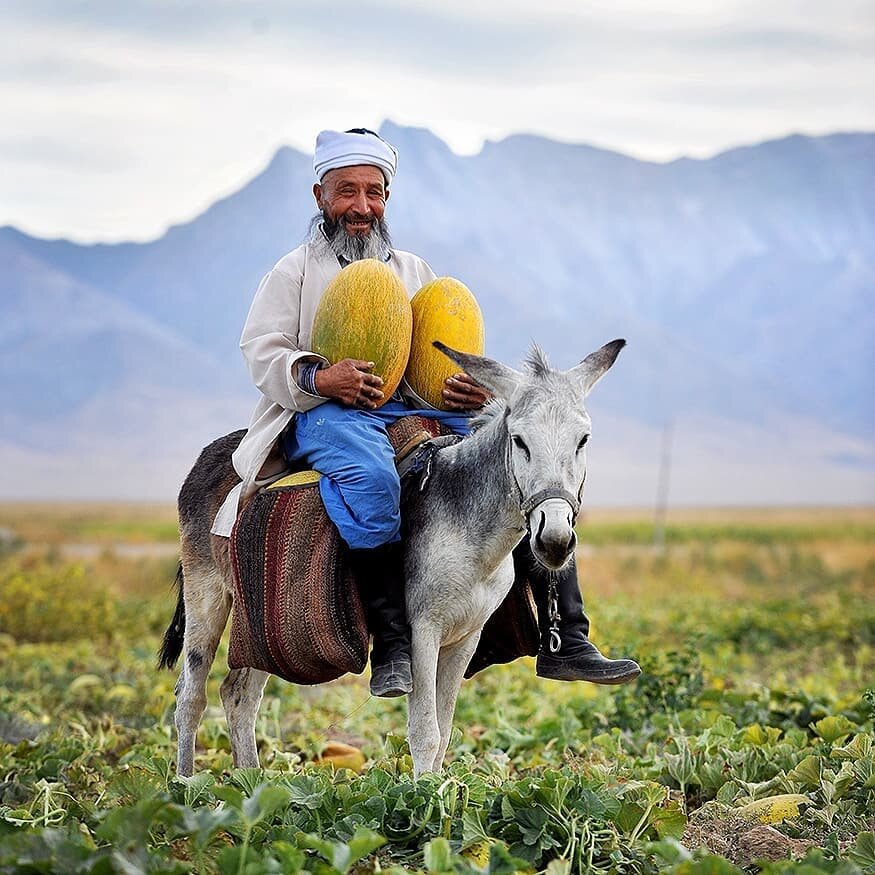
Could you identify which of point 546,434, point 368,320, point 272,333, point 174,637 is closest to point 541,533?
point 546,434

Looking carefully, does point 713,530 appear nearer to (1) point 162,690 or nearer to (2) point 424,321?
(1) point 162,690

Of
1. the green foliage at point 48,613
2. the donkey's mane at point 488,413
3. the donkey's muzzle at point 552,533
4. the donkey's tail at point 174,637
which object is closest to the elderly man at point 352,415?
the donkey's mane at point 488,413

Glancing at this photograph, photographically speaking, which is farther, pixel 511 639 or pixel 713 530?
pixel 713 530

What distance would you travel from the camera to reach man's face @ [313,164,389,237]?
5.50m

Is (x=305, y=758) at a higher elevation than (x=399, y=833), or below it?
below

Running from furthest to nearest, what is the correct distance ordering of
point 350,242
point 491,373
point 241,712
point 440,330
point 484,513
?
point 241,712 < point 350,242 < point 440,330 < point 484,513 < point 491,373

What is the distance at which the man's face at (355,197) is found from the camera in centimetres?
550

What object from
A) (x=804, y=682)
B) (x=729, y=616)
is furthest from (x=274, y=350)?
(x=729, y=616)

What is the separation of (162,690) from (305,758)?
228 cm

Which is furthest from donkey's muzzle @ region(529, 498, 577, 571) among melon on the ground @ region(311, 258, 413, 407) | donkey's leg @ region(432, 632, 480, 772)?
melon on the ground @ region(311, 258, 413, 407)

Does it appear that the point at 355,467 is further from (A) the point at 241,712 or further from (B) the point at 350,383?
(A) the point at 241,712

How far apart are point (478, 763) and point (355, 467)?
2239mm

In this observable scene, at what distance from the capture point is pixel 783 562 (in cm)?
2497

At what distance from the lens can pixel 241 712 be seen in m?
6.09
